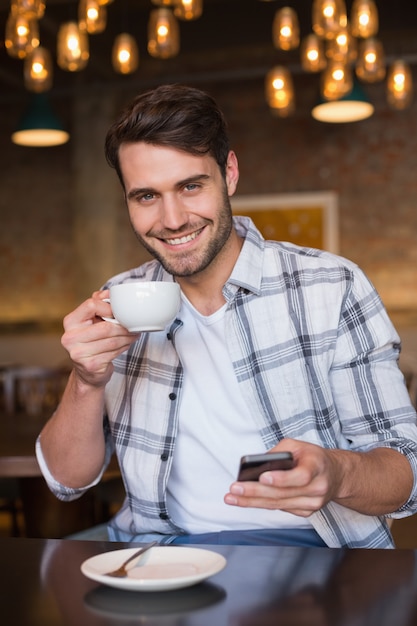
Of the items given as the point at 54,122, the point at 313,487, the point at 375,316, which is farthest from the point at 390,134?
the point at 313,487

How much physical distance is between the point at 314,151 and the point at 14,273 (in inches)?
124

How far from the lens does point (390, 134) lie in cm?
709

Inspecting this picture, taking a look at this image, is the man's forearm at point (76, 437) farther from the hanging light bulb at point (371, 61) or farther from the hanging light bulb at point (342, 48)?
the hanging light bulb at point (371, 61)

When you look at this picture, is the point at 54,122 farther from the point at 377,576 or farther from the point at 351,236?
the point at 377,576

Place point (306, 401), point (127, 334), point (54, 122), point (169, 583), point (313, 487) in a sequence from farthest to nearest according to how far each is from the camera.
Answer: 1. point (54, 122)
2. point (306, 401)
3. point (127, 334)
4. point (313, 487)
5. point (169, 583)

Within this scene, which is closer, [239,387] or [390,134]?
[239,387]

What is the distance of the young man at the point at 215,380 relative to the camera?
1.55 meters

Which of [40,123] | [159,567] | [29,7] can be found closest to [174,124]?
[159,567]

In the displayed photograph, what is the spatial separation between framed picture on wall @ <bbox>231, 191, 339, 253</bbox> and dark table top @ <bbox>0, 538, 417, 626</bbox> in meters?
6.16

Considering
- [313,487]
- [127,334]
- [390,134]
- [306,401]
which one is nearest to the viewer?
[313,487]

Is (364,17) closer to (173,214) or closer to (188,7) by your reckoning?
(188,7)

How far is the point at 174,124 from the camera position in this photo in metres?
1.59

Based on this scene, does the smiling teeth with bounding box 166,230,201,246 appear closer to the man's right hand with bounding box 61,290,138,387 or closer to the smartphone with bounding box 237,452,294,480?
the man's right hand with bounding box 61,290,138,387

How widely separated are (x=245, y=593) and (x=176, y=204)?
31.9 inches
